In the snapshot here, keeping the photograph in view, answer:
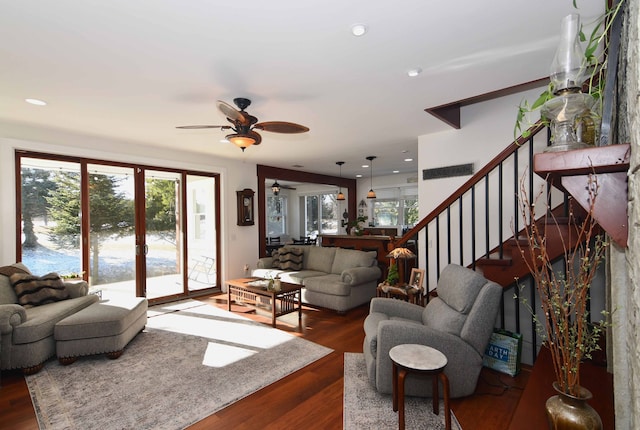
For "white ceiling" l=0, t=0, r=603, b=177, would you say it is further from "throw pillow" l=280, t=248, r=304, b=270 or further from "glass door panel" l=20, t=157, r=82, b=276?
"throw pillow" l=280, t=248, r=304, b=270

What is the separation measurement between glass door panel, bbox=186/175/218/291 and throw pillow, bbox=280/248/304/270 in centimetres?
135

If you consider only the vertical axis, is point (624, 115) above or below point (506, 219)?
above

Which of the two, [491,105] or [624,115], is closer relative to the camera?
[624,115]

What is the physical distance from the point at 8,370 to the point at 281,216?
28.4 ft

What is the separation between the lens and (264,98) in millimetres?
3031

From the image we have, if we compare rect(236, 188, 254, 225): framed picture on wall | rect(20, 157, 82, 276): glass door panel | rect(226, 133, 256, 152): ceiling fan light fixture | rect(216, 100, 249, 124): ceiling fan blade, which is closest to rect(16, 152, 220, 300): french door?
rect(20, 157, 82, 276): glass door panel

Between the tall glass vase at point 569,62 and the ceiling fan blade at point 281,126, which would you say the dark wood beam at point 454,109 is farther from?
the tall glass vase at point 569,62

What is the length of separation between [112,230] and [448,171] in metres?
5.11

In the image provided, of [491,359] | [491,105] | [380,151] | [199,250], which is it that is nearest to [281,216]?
[199,250]

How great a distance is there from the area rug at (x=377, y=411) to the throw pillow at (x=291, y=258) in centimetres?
330

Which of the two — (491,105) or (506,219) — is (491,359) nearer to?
(506,219)

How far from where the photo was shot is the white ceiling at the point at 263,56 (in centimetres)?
177

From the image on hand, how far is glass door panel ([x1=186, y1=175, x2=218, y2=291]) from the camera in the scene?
579 cm

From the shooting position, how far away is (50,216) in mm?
4230
